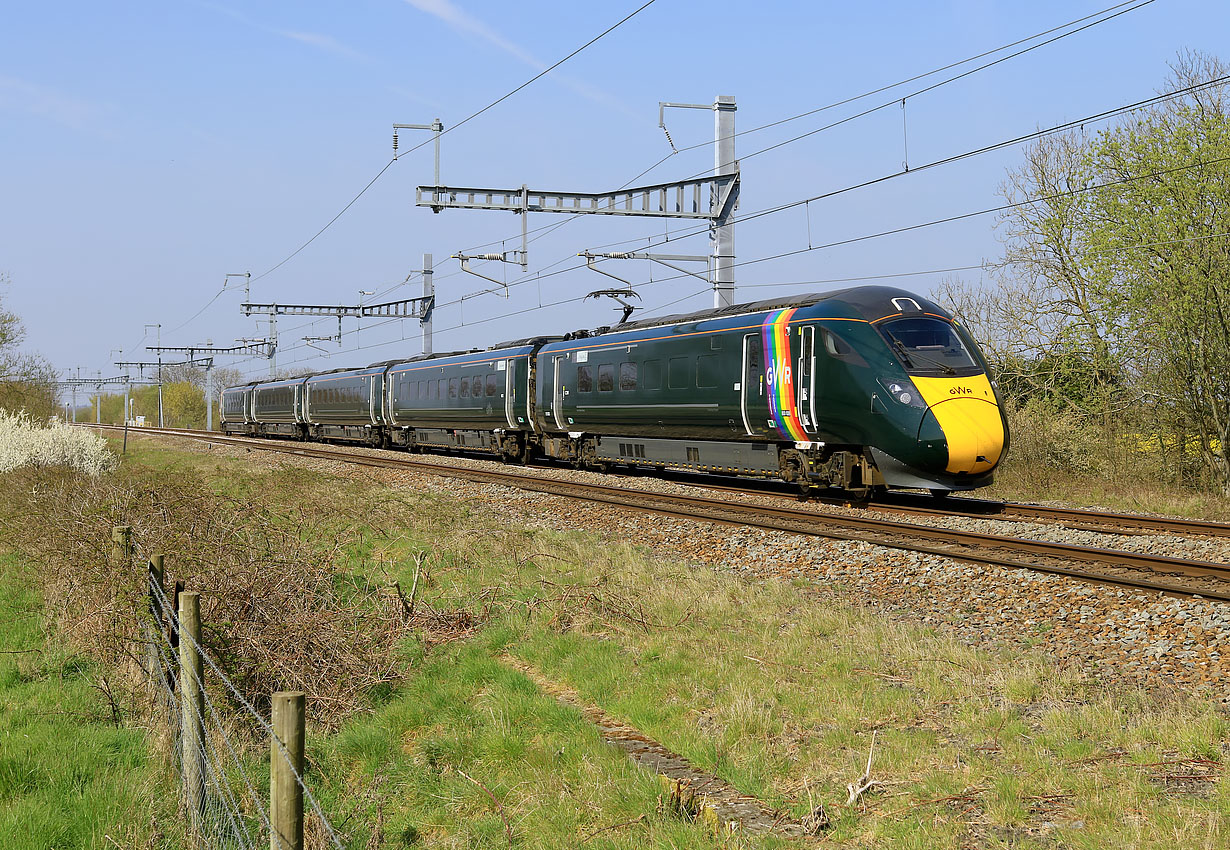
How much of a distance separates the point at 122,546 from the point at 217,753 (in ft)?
9.44

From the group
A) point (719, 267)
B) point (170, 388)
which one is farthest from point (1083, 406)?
point (170, 388)

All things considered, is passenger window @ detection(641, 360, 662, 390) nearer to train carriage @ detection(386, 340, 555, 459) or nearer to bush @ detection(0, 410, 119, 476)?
train carriage @ detection(386, 340, 555, 459)

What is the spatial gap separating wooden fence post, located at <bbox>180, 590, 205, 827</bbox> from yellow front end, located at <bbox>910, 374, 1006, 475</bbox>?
11390mm

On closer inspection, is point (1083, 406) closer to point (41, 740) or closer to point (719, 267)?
point (719, 267)

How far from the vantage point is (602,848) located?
185 inches

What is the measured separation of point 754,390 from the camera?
17109 mm

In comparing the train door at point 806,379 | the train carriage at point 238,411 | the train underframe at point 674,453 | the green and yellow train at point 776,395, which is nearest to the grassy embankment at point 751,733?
the green and yellow train at point 776,395

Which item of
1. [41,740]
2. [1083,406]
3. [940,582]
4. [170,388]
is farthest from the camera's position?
[170,388]

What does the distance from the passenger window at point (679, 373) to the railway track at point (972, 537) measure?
2.16 meters

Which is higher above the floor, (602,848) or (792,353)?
(792,353)

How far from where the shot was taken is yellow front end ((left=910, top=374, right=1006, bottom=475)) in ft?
47.3

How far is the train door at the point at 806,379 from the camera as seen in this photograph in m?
15.8

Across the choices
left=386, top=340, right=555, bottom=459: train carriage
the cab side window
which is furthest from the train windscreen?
left=386, top=340, right=555, bottom=459: train carriage

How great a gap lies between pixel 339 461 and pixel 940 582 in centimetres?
2227
